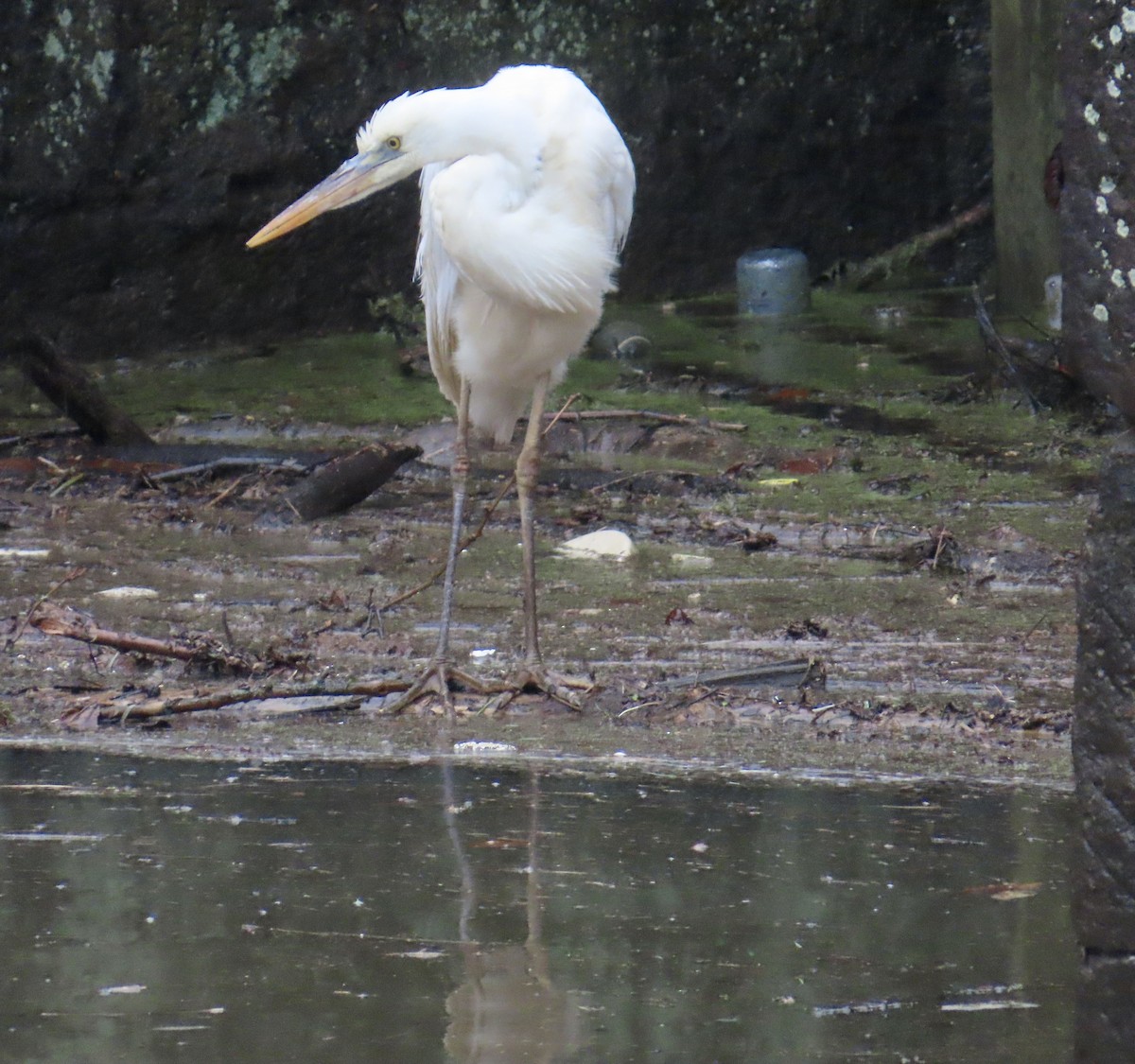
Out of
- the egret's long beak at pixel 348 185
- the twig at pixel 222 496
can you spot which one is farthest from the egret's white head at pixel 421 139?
the twig at pixel 222 496

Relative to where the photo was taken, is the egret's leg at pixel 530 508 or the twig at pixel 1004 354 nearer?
the egret's leg at pixel 530 508

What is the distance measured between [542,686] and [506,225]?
3.57ft

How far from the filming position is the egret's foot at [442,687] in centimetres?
385

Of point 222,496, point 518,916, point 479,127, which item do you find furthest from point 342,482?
point 518,916

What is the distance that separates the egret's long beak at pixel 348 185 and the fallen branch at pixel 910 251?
20.1 feet

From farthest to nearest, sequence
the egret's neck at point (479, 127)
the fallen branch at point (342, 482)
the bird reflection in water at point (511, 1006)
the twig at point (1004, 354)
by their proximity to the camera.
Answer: the twig at point (1004, 354)
the fallen branch at point (342, 482)
the egret's neck at point (479, 127)
the bird reflection in water at point (511, 1006)

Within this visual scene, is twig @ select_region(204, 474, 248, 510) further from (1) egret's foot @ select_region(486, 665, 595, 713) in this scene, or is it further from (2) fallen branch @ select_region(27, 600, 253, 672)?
(1) egret's foot @ select_region(486, 665, 595, 713)

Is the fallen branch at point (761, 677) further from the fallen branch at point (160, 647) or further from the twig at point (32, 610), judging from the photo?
the twig at point (32, 610)

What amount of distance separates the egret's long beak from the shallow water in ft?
4.89

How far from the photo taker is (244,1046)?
205 centimetres

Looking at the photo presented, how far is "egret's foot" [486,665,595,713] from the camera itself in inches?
155

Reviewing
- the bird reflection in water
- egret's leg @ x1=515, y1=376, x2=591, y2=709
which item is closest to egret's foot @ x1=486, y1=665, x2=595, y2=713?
egret's leg @ x1=515, y1=376, x2=591, y2=709

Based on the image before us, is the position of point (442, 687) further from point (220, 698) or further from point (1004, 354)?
point (1004, 354)

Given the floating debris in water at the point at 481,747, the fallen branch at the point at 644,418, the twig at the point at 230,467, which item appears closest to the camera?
the floating debris in water at the point at 481,747
